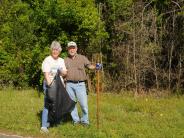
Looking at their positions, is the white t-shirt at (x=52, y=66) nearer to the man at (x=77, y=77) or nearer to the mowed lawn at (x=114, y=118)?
the man at (x=77, y=77)

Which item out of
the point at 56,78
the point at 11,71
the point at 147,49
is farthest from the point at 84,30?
the point at 56,78

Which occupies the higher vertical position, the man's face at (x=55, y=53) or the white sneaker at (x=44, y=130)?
the man's face at (x=55, y=53)

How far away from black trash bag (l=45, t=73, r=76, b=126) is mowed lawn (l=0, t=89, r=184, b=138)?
349 mm

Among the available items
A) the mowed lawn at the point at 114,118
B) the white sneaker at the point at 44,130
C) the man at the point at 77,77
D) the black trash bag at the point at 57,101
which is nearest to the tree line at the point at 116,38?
the mowed lawn at the point at 114,118

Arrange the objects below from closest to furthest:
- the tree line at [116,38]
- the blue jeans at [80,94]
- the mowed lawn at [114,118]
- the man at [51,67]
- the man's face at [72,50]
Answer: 1. the mowed lawn at [114,118]
2. the man at [51,67]
3. the man's face at [72,50]
4. the blue jeans at [80,94]
5. the tree line at [116,38]

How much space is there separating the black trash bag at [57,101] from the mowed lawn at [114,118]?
0.35 metres

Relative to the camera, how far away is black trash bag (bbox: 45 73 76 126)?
1110 cm

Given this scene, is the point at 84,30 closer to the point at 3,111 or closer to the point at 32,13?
the point at 32,13

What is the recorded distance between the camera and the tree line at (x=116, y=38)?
676 inches

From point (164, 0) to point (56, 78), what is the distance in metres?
7.83

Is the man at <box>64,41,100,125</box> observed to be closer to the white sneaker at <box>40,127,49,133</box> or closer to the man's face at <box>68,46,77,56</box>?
the man's face at <box>68,46,77,56</box>

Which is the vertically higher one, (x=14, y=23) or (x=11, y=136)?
(x=14, y=23)

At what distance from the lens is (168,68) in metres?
17.5

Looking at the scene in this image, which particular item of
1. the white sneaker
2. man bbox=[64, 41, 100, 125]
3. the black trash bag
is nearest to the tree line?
man bbox=[64, 41, 100, 125]
